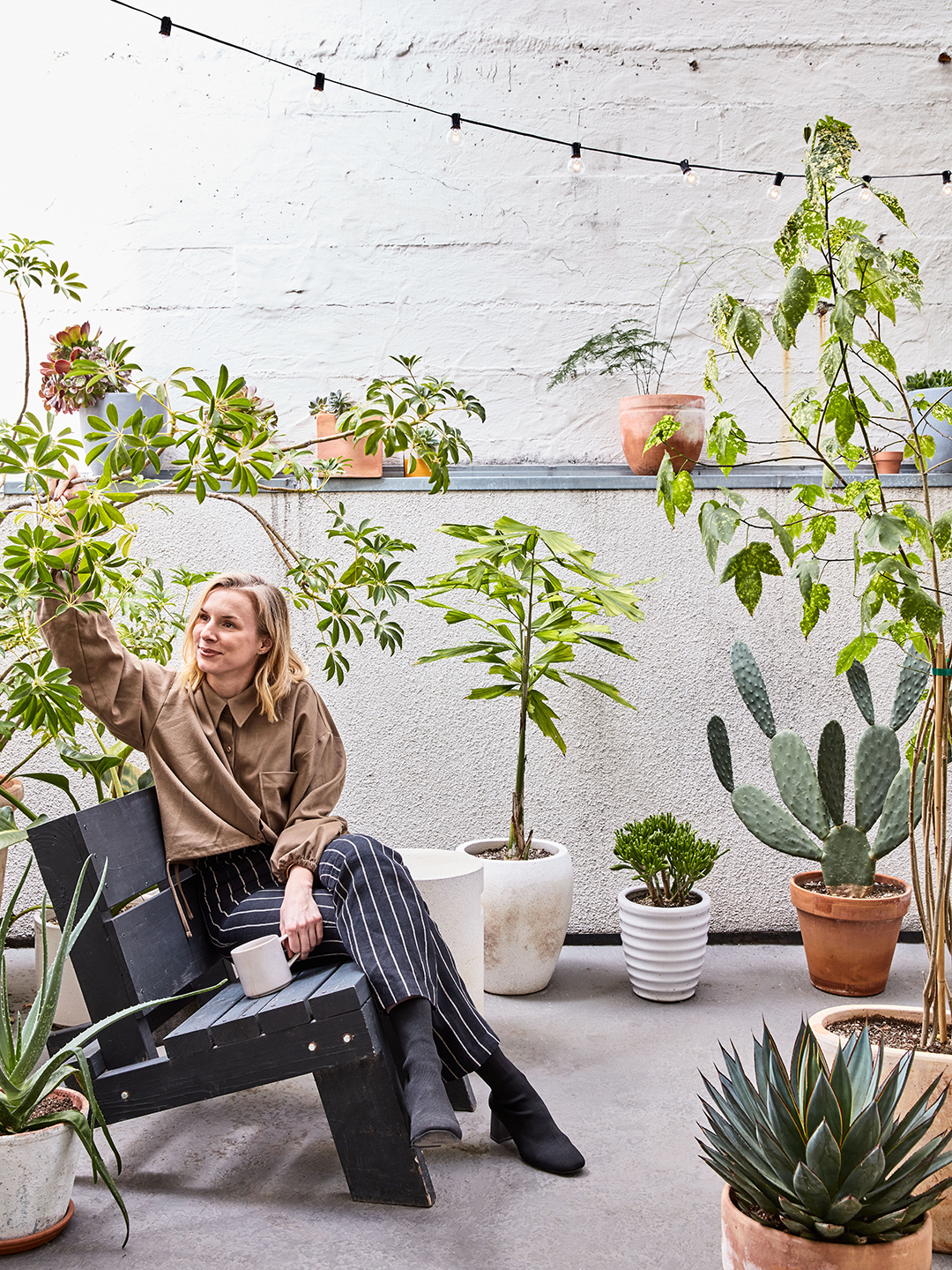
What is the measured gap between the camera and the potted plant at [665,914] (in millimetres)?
2566

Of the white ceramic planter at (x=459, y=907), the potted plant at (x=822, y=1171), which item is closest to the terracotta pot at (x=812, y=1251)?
the potted plant at (x=822, y=1171)

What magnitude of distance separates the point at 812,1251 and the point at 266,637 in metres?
1.48

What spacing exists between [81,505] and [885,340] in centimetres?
278

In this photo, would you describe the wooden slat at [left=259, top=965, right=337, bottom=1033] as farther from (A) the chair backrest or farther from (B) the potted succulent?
(B) the potted succulent

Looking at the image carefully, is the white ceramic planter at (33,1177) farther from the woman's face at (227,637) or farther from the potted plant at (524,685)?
the potted plant at (524,685)

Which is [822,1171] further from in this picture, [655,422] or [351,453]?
[351,453]

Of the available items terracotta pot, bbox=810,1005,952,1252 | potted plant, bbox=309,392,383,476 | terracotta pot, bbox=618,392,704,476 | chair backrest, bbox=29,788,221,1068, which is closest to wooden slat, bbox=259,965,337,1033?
chair backrest, bbox=29,788,221,1068

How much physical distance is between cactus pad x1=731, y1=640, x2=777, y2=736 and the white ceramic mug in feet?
5.17

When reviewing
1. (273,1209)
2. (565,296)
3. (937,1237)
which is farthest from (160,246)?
(937,1237)

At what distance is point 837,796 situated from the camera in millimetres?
2670

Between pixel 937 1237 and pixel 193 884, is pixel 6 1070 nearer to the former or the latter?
pixel 193 884

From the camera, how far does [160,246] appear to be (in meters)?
3.27

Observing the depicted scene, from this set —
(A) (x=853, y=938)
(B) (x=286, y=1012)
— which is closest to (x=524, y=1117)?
(B) (x=286, y=1012)

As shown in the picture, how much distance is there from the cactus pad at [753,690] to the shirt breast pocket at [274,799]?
4.52 feet
